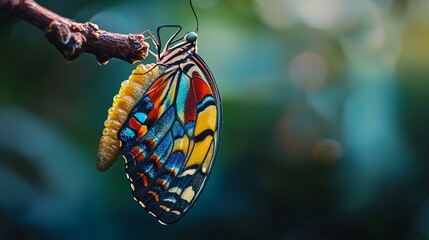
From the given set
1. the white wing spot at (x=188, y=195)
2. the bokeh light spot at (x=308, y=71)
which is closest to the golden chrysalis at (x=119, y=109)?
the white wing spot at (x=188, y=195)

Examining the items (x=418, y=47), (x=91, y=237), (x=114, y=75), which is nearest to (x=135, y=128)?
(x=114, y=75)

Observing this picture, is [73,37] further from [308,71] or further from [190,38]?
[308,71]

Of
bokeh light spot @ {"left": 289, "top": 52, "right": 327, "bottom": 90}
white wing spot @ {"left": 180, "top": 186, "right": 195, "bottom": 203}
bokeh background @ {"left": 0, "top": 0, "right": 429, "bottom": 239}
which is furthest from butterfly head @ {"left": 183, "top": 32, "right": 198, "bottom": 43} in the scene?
bokeh light spot @ {"left": 289, "top": 52, "right": 327, "bottom": 90}

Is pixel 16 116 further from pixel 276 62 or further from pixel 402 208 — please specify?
pixel 402 208

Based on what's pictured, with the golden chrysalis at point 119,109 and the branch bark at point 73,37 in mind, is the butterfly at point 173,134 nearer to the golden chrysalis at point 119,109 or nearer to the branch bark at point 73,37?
the golden chrysalis at point 119,109

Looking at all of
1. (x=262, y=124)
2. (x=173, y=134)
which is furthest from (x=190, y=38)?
(x=262, y=124)

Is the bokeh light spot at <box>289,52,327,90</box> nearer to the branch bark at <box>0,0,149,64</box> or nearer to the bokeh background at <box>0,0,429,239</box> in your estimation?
the bokeh background at <box>0,0,429,239</box>
